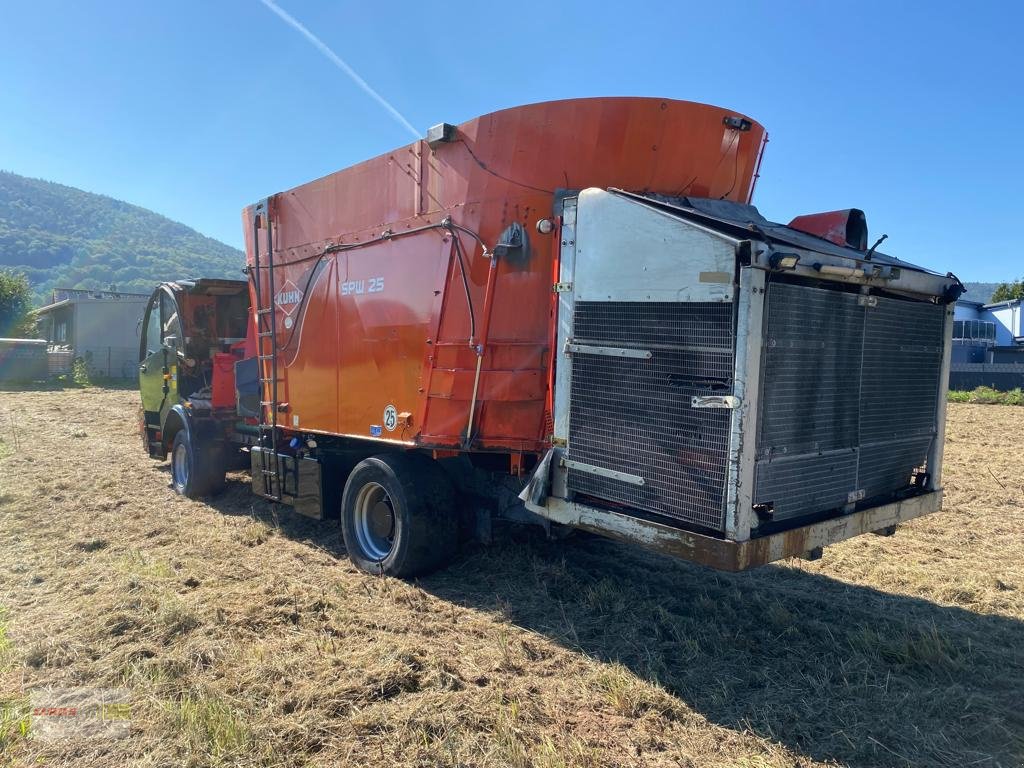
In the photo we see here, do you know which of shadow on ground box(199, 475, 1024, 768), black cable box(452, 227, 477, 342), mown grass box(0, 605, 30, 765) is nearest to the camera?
mown grass box(0, 605, 30, 765)

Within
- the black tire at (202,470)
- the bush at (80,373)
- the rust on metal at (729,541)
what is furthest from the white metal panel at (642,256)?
the bush at (80,373)

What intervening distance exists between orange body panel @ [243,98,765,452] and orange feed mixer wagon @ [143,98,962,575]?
0.6 inches

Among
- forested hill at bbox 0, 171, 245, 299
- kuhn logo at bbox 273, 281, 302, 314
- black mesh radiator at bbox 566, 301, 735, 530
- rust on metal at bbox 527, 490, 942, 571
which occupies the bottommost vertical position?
rust on metal at bbox 527, 490, 942, 571

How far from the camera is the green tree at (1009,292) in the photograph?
4493 cm

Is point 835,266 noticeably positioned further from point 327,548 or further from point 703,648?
point 327,548

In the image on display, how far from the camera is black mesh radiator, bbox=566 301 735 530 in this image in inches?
138

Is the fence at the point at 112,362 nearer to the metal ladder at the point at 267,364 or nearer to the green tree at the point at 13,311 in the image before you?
the green tree at the point at 13,311

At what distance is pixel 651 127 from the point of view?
4488 millimetres

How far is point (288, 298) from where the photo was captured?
7012 mm

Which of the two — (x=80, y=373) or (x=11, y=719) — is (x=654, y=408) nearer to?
(x=11, y=719)

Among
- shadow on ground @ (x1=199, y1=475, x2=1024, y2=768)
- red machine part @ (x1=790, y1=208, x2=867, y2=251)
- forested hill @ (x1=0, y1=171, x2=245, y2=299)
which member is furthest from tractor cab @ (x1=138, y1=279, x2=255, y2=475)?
forested hill @ (x1=0, y1=171, x2=245, y2=299)

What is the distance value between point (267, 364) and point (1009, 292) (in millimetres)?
54151

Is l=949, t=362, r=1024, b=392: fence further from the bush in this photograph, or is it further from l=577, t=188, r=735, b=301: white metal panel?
the bush

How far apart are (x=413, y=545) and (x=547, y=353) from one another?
1773 millimetres
